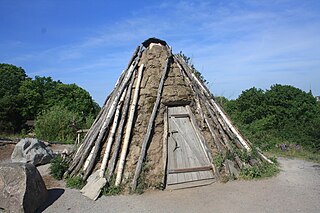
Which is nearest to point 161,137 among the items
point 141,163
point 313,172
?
point 141,163

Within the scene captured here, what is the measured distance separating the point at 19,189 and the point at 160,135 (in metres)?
3.71

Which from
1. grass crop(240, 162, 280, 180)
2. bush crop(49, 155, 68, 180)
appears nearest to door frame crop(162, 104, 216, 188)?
grass crop(240, 162, 280, 180)

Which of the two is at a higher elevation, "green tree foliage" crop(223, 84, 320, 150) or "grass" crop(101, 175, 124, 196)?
"green tree foliage" crop(223, 84, 320, 150)

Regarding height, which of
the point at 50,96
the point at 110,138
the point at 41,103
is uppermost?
the point at 50,96

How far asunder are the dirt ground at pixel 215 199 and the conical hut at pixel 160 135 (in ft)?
1.48

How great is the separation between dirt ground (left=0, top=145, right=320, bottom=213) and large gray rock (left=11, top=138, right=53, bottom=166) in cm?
261

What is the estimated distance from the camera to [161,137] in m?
7.43

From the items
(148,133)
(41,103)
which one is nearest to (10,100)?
(41,103)

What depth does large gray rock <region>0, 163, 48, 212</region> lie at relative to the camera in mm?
5211

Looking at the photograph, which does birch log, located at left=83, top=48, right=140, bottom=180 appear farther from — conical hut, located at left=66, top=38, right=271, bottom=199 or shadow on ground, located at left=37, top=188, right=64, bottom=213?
shadow on ground, located at left=37, top=188, right=64, bottom=213

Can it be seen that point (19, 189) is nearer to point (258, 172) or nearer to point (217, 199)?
point (217, 199)

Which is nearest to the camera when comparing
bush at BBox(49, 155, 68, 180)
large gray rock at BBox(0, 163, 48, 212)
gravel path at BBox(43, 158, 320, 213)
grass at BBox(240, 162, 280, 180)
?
large gray rock at BBox(0, 163, 48, 212)

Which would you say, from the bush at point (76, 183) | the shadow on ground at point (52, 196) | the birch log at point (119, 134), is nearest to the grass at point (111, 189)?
the birch log at point (119, 134)

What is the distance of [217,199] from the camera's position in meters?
6.07
